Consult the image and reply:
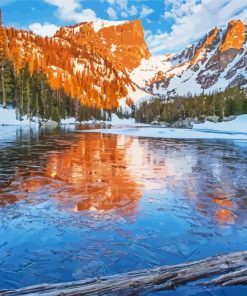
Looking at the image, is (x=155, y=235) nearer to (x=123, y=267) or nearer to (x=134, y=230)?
(x=134, y=230)

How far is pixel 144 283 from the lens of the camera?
5.70 meters

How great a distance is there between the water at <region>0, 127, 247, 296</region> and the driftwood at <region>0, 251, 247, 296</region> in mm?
184

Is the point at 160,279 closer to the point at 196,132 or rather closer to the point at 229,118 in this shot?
the point at 196,132

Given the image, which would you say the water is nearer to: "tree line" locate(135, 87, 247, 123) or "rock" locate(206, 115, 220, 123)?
"rock" locate(206, 115, 220, 123)

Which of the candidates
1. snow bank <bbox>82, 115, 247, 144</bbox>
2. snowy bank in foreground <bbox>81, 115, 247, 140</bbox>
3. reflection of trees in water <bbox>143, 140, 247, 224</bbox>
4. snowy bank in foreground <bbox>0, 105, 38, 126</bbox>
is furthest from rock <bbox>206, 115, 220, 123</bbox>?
reflection of trees in water <bbox>143, 140, 247, 224</bbox>

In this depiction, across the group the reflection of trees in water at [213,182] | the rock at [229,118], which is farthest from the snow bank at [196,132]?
the reflection of trees in water at [213,182]

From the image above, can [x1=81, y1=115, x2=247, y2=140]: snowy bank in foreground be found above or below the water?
above

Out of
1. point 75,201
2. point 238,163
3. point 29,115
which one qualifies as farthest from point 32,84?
point 75,201

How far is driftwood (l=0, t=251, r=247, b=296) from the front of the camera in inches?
210

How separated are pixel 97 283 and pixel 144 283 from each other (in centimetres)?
80

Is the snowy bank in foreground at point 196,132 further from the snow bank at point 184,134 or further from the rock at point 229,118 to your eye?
the rock at point 229,118

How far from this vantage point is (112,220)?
33.4 feet

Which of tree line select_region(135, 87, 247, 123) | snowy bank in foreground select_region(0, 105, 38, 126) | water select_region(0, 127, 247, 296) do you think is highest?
tree line select_region(135, 87, 247, 123)

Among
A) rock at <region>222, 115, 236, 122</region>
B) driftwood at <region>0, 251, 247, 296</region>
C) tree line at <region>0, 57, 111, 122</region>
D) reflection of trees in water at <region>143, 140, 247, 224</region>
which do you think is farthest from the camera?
rock at <region>222, 115, 236, 122</region>
